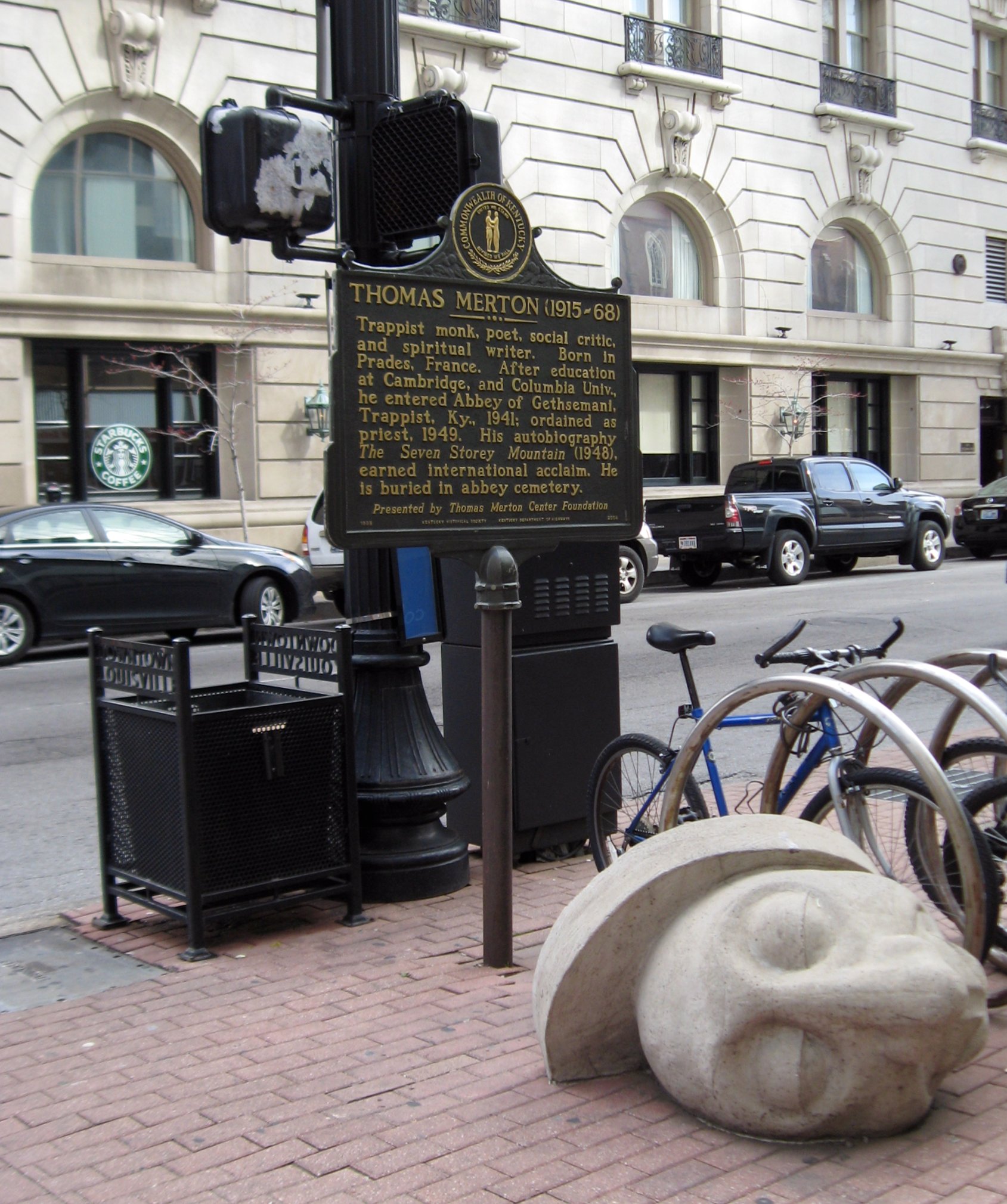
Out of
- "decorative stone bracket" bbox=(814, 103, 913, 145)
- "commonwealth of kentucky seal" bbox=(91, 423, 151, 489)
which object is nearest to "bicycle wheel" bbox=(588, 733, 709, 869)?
"commonwealth of kentucky seal" bbox=(91, 423, 151, 489)

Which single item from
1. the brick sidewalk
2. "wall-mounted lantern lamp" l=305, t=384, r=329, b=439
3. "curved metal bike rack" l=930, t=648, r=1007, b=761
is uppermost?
"wall-mounted lantern lamp" l=305, t=384, r=329, b=439

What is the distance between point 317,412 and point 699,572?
6.71 m

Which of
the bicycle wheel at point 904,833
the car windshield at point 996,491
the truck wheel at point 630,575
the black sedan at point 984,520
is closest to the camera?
the bicycle wheel at point 904,833

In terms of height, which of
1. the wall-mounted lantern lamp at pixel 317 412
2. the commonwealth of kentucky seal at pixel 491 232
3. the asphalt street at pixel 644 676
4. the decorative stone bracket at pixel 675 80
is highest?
the decorative stone bracket at pixel 675 80

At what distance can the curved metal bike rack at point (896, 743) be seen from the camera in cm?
394

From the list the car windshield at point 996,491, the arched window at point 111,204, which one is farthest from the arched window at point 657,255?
the arched window at point 111,204

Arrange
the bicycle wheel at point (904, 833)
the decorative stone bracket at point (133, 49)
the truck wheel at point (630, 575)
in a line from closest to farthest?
the bicycle wheel at point (904, 833) < the truck wheel at point (630, 575) < the decorative stone bracket at point (133, 49)

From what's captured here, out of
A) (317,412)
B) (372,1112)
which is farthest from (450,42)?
(372,1112)

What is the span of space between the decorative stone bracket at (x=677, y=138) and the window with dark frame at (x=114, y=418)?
11.3m

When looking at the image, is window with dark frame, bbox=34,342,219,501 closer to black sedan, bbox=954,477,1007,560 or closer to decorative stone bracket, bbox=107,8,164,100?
decorative stone bracket, bbox=107,8,164,100

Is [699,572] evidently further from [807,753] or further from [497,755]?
[497,755]

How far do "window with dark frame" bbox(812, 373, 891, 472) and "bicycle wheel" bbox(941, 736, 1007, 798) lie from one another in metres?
27.6

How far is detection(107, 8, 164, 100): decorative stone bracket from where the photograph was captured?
20.9 metres

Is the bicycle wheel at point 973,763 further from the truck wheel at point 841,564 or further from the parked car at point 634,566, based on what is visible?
the truck wheel at point 841,564
